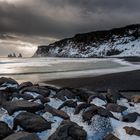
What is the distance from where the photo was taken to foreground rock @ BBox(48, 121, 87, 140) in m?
6.62

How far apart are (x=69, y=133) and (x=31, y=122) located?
3.00 ft

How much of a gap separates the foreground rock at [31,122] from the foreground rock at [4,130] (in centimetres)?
24

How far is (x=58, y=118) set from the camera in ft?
25.1

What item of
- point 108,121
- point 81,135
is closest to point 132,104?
point 108,121

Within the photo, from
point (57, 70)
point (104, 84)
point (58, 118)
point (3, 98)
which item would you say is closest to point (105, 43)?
point (57, 70)

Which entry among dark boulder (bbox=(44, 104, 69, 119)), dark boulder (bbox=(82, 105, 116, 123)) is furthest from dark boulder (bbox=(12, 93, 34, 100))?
dark boulder (bbox=(82, 105, 116, 123))

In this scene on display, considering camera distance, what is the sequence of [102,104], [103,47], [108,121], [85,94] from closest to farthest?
[108,121]
[102,104]
[85,94]
[103,47]

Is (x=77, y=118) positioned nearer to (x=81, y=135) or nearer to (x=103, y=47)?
(x=81, y=135)

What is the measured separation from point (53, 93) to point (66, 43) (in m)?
181

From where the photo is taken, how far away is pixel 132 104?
31.5ft

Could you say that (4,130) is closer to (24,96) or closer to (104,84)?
(24,96)

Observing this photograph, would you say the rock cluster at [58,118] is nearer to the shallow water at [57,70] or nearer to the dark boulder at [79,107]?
the dark boulder at [79,107]

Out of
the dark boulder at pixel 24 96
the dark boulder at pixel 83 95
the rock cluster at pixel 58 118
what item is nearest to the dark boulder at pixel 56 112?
the rock cluster at pixel 58 118

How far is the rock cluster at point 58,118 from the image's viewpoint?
22.3ft
